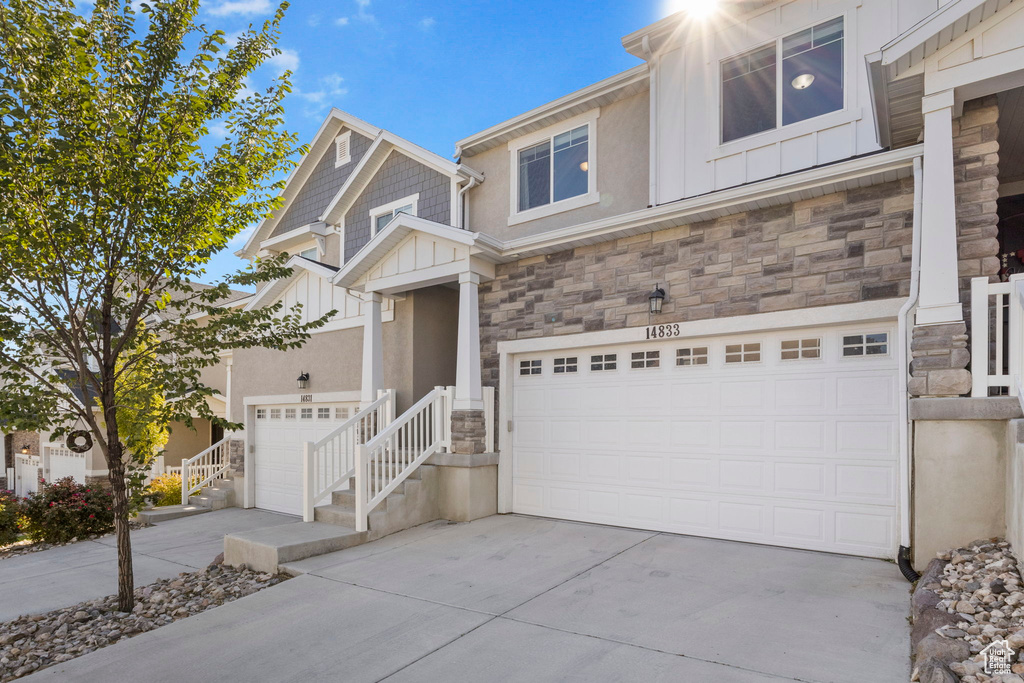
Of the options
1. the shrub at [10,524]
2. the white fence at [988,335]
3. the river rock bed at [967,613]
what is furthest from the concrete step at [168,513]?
the white fence at [988,335]

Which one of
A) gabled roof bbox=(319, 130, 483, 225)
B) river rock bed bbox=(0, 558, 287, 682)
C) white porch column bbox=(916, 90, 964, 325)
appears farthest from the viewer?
gabled roof bbox=(319, 130, 483, 225)

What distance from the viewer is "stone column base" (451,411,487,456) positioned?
8172 millimetres

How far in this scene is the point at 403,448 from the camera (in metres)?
8.09

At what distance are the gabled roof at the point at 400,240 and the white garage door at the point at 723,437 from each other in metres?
1.59

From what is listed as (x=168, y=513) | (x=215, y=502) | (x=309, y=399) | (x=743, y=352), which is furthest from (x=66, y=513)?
(x=743, y=352)

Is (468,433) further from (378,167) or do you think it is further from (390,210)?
(378,167)

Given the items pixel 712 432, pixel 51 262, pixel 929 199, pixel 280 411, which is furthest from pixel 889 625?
pixel 280 411

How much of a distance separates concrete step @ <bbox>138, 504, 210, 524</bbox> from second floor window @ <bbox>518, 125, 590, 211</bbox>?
8.52m

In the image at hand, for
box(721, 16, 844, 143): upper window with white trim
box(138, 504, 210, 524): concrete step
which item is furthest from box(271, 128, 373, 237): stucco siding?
box(721, 16, 844, 143): upper window with white trim

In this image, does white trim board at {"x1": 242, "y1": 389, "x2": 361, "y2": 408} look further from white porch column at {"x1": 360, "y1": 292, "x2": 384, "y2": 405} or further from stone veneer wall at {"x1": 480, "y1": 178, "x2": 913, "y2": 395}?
stone veneer wall at {"x1": 480, "y1": 178, "x2": 913, "y2": 395}

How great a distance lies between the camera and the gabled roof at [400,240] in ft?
27.1

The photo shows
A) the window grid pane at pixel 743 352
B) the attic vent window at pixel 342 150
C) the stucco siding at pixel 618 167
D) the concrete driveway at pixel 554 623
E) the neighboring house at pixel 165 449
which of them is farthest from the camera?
the neighboring house at pixel 165 449

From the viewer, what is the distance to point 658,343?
24.2 feet

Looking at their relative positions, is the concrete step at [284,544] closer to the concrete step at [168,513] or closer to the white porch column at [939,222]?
the concrete step at [168,513]
